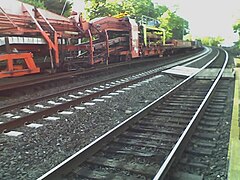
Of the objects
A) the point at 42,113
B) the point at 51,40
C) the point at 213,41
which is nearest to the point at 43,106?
the point at 42,113

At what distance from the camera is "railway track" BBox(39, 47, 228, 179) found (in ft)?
11.3

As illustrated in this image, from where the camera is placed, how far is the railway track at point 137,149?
3.44m

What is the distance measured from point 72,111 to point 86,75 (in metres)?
5.78

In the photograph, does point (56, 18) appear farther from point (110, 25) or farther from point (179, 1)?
point (179, 1)

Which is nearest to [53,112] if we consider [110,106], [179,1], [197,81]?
[110,106]

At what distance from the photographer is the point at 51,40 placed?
9977 mm

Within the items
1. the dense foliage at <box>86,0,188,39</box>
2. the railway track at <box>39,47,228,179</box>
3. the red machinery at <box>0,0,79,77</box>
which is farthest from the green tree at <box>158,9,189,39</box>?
the railway track at <box>39,47,228,179</box>

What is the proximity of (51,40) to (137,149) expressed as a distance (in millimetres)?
6842

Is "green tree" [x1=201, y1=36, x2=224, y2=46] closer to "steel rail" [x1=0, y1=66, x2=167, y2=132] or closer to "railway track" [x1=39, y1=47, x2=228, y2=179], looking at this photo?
"steel rail" [x1=0, y1=66, x2=167, y2=132]

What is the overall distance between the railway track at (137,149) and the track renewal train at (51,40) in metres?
4.47

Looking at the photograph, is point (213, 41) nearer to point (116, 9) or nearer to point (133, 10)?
point (133, 10)

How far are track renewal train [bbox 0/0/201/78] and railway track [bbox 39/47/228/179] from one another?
447 centimetres

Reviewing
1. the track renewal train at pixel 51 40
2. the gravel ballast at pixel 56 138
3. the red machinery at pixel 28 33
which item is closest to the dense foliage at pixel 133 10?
the track renewal train at pixel 51 40

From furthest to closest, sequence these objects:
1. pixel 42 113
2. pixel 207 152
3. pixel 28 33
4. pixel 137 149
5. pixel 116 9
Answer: pixel 116 9, pixel 28 33, pixel 42 113, pixel 137 149, pixel 207 152
